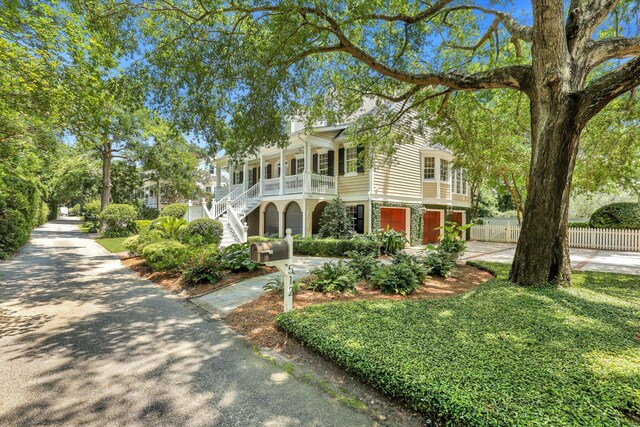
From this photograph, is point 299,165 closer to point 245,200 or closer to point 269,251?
point 245,200

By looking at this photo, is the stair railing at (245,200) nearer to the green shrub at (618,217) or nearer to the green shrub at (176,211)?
the green shrub at (176,211)

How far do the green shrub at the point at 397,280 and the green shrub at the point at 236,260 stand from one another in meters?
3.36

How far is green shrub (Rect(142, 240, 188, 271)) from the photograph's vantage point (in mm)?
7910

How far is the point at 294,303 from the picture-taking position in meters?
5.27

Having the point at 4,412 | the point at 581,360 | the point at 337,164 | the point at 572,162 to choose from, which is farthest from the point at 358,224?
the point at 4,412

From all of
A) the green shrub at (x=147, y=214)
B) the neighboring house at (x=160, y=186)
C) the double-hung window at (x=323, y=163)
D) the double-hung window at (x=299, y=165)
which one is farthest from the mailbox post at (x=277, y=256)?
the green shrub at (x=147, y=214)

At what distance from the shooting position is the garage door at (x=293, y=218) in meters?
16.8

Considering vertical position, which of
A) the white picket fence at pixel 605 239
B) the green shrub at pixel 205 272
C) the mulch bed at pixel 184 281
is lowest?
the mulch bed at pixel 184 281

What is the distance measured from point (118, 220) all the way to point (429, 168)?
19.7m

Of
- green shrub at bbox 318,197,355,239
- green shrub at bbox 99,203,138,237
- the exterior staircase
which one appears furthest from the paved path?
green shrub at bbox 99,203,138,237

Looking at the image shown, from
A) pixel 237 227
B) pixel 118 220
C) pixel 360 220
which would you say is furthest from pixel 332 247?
pixel 118 220

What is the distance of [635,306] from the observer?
4.46 metres

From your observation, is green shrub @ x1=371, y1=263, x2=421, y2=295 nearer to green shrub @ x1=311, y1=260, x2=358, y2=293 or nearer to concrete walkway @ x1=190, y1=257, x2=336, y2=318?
green shrub @ x1=311, y1=260, x2=358, y2=293

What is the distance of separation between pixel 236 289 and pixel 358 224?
28.3ft
